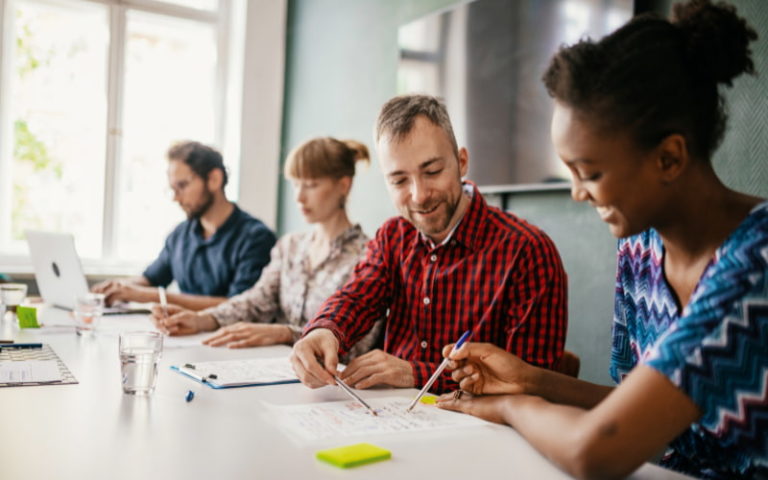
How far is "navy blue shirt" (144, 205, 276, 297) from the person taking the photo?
277 centimetres

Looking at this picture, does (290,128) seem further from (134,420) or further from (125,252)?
(134,420)

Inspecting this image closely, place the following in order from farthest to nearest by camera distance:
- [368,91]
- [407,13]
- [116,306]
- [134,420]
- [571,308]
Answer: [368,91] → [407,13] → [116,306] → [571,308] → [134,420]

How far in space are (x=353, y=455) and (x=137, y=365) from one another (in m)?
0.53

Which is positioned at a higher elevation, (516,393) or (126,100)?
(126,100)

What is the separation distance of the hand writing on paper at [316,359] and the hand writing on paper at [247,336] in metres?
0.45

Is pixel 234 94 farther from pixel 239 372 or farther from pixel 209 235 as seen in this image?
pixel 239 372

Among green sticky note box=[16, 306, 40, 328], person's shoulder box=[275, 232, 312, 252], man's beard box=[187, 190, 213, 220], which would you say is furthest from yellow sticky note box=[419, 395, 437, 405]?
man's beard box=[187, 190, 213, 220]

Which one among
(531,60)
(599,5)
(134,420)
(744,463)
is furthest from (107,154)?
(744,463)

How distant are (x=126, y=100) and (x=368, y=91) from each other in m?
1.72

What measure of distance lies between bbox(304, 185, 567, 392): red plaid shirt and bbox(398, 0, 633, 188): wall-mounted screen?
841 mm

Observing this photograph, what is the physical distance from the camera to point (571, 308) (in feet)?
7.70

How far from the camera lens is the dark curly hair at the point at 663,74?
83 centimetres

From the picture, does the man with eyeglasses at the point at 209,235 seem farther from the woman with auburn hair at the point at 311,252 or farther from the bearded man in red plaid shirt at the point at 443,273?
the bearded man in red plaid shirt at the point at 443,273

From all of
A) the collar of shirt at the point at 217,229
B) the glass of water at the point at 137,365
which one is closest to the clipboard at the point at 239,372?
the glass of water at the point at 137,365
